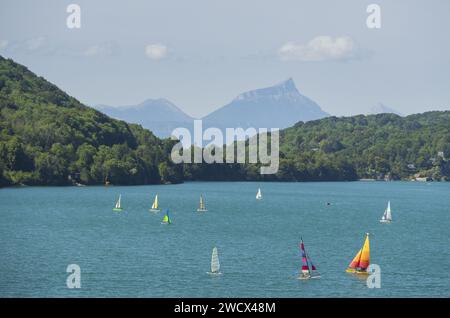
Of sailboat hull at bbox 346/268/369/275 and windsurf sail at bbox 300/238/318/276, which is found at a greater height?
windsurf sail at bbox 300/238/318/276

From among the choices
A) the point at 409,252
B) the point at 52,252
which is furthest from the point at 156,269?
the point at 409,252

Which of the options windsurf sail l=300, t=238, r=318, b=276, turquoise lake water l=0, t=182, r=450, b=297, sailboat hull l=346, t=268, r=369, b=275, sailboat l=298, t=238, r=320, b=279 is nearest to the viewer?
turquoise lake water l=0, t=182, r=450, b=297

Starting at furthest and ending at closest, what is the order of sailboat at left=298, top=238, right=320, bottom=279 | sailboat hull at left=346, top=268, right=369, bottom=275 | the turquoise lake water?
sailboat hull at left=346, top=268, right=369, bottom=275 < sailboat at left=298, top=238, right=320, bottom=279 < the turquoise lake water

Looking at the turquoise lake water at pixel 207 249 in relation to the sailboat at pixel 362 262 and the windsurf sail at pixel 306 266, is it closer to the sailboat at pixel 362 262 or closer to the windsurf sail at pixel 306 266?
the windsurf sail at pixel 306 266

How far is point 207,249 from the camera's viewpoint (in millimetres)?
87000

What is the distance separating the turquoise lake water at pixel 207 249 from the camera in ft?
214

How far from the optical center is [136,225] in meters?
113

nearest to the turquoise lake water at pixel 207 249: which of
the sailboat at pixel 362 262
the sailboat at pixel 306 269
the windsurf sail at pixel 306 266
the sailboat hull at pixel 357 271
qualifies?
the sailboat hull at pixel 357 271

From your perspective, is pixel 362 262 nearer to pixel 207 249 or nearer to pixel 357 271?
pixel 357 271

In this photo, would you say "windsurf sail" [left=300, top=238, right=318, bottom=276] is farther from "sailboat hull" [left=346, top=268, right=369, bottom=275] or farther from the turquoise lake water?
"sailboat hull" [left=346, top=268, right=369, bottom=275]

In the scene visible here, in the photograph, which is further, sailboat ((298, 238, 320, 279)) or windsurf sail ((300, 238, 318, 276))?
sailboat ((298, 238, 320, 279))

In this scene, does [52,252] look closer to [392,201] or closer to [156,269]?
[156,269]

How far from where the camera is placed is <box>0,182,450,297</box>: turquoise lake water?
65312mm

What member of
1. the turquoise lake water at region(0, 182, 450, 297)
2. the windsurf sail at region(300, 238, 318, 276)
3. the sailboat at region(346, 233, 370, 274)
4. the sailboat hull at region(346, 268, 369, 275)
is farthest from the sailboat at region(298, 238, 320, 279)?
the sailboat at region(346, 233, 370, 274)
